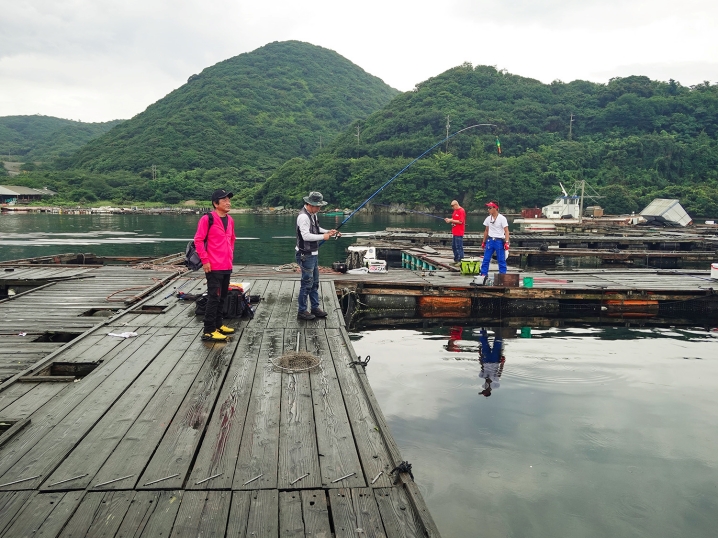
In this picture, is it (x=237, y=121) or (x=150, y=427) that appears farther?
(x=237, y=121)

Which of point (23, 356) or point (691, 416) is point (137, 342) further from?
point (691, 416)

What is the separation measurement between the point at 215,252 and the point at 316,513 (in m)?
4.39

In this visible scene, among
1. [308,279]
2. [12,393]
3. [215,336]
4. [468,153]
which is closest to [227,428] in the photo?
[12,393]

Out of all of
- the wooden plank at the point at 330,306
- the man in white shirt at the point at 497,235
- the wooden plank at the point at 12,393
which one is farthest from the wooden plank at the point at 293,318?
the man in white shirt at the point at 497,235

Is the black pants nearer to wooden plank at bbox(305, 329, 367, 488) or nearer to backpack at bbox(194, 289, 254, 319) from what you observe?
backpack at bbox(194, 289, 254, 319)

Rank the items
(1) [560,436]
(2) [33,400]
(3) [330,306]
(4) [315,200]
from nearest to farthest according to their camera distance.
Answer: (2) [33,400] < (1) [560,436] < (4) [315,200] < (3) [330,306]

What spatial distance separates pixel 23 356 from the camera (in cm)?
656

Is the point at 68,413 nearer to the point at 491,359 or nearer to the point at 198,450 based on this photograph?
the point at 198,450

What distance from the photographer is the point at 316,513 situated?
3.20m

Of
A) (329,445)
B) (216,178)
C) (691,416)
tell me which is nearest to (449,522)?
(329,445)

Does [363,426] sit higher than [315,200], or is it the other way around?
[315,200]

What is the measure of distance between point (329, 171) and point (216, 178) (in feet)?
104

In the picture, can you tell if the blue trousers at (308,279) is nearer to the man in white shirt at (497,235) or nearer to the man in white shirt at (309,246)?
the man in white shirt at (309,246)

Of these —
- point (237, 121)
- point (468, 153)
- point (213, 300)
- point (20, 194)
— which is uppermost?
point (237, 121)
